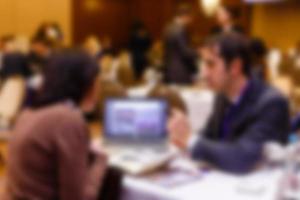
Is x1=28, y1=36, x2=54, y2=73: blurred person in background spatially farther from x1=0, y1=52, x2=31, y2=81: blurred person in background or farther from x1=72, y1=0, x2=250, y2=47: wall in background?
x1=72, y1=0, x2=250, y2=47: wall in background

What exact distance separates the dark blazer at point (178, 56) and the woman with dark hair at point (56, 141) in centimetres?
388

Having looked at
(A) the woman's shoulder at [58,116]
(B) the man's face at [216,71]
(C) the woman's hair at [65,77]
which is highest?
(B) the man's face at [216,71]

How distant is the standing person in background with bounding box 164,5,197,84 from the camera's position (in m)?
5.57

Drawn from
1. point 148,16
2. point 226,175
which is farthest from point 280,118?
point 148,16

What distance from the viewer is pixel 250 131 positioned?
207cm

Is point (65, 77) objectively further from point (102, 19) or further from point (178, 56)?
point (102, 19)

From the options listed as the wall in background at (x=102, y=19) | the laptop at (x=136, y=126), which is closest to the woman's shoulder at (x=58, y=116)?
the laptop at (x=136, y=126)

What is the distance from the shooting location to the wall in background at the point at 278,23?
398 inches

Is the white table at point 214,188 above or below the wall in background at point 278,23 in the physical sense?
below

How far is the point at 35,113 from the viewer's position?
1.74 meters

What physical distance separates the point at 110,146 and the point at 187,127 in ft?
2.18

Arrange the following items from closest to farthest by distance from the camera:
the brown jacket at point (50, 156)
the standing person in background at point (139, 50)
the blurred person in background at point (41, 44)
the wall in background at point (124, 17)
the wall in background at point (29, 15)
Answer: the brown jacket at point (50, 156) → the wall in background at point (29, 15) → the blurred person in background at point (41, 44) → the standing person in background at point (139, 50) → the wall in background at point (124, 17)

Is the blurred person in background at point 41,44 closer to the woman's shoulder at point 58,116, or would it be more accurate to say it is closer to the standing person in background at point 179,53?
the standing person in background at point 179,53

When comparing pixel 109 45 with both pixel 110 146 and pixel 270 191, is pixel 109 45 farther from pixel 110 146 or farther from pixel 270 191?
pixel 270 191
